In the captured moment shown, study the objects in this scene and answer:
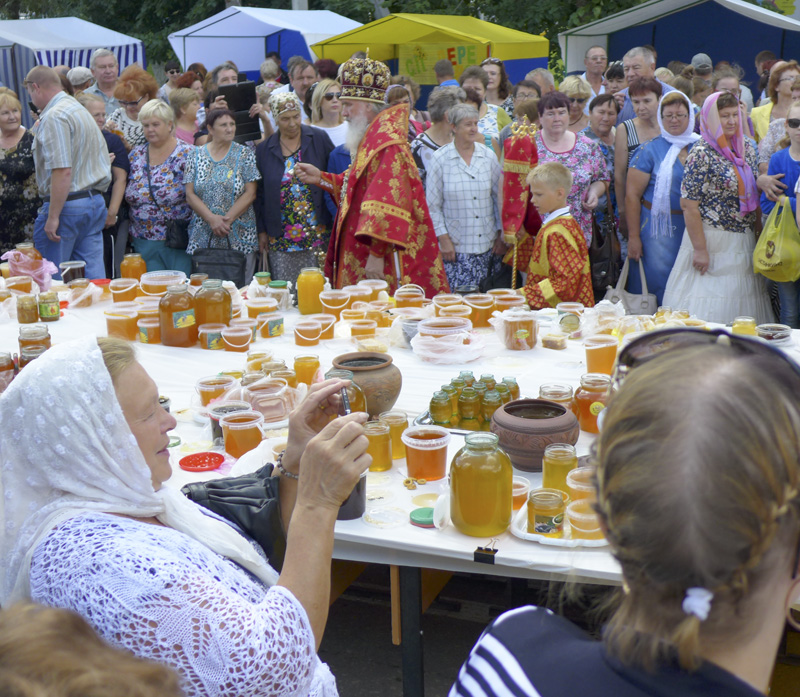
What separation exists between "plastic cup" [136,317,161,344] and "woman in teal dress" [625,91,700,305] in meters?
3.55

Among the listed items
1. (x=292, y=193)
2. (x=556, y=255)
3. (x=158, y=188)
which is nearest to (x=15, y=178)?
(x=158, y=188)

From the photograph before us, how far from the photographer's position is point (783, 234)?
5.19 m

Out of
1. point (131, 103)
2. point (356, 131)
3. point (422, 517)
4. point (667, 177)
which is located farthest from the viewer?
point (131, 103)

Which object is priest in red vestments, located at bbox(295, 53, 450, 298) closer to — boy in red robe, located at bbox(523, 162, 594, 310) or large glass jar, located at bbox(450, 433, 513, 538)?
boy in red robe, located at bbox(523, 162, 594, 310)

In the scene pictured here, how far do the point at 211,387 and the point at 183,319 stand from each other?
0.76 m

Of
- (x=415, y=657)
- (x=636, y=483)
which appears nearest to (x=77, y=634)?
(x=636, y=483)

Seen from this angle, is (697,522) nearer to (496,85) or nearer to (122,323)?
(122,323)

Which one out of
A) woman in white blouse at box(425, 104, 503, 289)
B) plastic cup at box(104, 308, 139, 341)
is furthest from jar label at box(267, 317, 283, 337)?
woman in white blouse at box(425, 104, 503, 289)

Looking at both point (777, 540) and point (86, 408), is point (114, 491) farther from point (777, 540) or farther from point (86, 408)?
point (777, 540)

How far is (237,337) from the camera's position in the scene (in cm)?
365

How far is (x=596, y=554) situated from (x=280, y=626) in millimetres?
853

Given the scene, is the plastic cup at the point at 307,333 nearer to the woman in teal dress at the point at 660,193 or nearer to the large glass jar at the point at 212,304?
the large glass jar at the point at 212,304

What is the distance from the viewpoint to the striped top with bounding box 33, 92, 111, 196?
6098mm

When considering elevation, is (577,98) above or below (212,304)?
above
